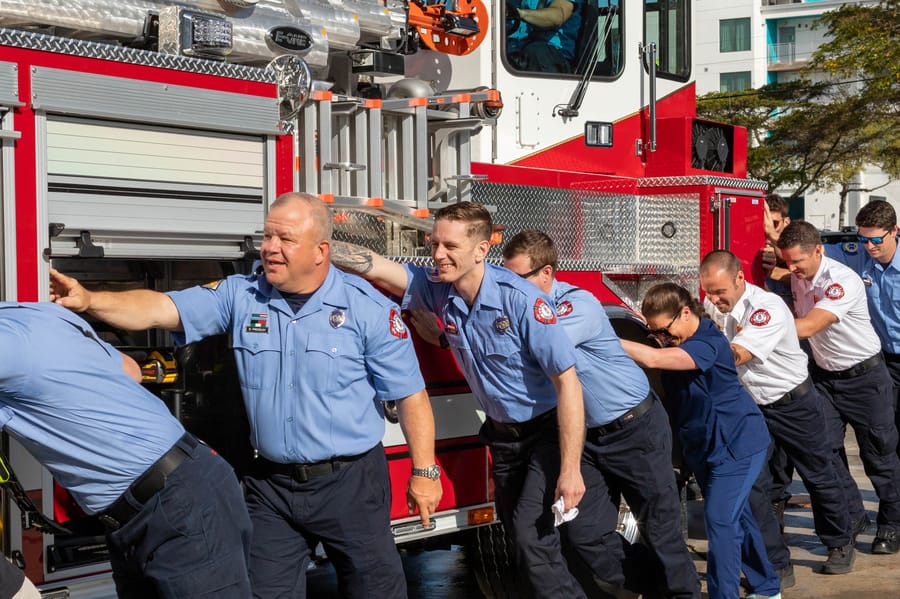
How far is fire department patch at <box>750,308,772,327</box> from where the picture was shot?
18.4ft

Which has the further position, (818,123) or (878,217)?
(818,123)

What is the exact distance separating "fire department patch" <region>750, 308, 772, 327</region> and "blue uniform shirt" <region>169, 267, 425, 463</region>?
2225mm

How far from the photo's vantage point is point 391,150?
205 inches

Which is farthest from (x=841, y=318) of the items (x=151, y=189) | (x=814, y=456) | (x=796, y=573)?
(x=151, y=189)

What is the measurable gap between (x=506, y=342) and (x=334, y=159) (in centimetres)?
106

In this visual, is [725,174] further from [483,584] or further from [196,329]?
[196,329]

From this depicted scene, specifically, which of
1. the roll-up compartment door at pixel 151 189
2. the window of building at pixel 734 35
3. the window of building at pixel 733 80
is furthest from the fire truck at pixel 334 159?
the window of building at pixel 734 35

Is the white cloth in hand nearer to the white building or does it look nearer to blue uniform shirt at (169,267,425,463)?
blue uniform shirt at (169,267,425,463)

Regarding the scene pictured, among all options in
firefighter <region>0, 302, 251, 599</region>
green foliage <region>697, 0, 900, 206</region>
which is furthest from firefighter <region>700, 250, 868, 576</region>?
green foliage <region>697, 0, 900, 206</region>

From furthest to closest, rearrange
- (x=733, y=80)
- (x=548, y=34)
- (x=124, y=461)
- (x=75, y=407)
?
(x=733, y=80) < (x=548, y=34) < (x=124, y=461) < (x=75, y=407)

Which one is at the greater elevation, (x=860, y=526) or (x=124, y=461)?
(x=124, y=461)

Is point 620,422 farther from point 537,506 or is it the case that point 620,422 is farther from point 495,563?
point 495,563

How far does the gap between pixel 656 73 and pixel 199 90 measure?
4286mm

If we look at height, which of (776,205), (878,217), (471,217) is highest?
(776,205)
